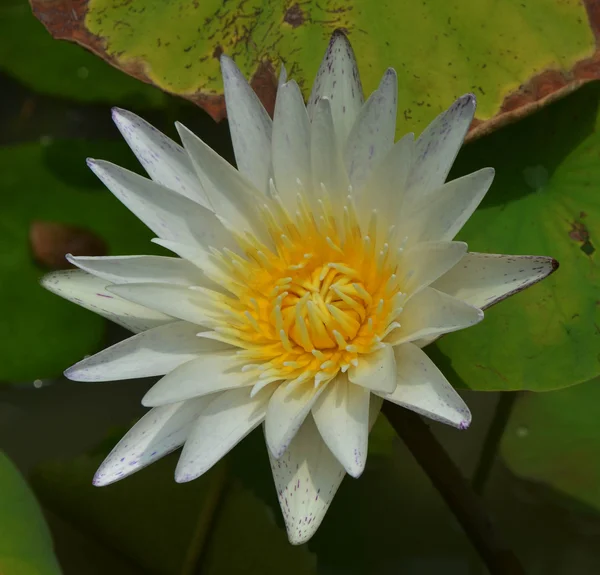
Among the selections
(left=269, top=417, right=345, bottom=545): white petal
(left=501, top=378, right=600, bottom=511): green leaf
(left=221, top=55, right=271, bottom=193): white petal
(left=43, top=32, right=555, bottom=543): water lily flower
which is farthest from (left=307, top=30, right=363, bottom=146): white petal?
(left=501, top=378, right=600, bottom=511): green leaf

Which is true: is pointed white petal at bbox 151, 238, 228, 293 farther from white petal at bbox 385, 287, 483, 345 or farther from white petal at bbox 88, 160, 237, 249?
white petal at bbox 385, 287, 483, 345

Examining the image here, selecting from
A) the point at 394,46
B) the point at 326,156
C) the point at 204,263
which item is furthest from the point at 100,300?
the point at 394,46

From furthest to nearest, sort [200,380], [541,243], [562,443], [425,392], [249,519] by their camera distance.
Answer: [562,443] < [249,519] < [541,243] < [200,380] < [425,392]

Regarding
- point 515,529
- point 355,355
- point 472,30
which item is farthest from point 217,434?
point 515,529

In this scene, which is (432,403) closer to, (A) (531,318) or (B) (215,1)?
(A) (531,318)

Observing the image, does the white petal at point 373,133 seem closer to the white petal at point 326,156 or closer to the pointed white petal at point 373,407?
the white petal at point 326,156

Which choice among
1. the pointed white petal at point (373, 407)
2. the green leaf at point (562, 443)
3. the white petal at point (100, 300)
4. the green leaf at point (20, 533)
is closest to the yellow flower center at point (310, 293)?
the pointed white petal at point (373, 407)

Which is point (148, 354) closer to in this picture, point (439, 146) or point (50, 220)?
point (439, 146)
